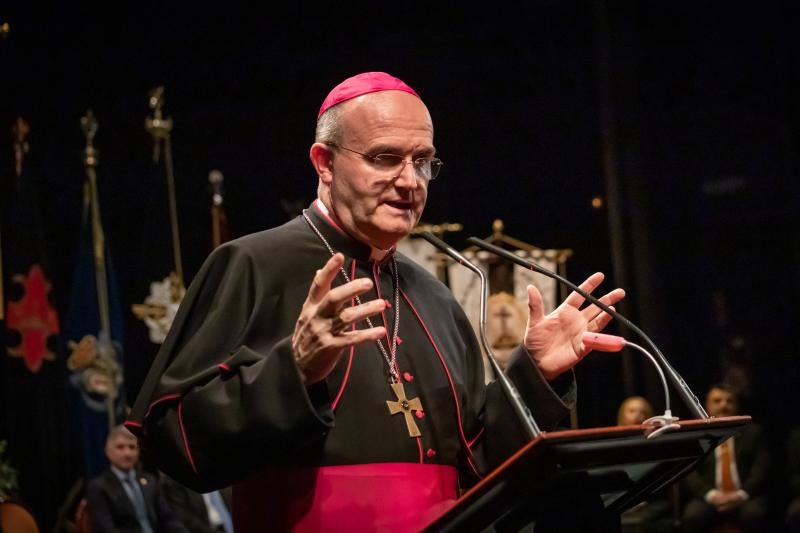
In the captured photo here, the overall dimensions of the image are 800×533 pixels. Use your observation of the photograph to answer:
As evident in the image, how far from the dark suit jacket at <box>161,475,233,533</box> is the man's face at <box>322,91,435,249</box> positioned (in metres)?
4.63

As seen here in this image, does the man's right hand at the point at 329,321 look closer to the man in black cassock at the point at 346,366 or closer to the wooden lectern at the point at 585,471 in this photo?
the man in black cassock at the point at 346,366

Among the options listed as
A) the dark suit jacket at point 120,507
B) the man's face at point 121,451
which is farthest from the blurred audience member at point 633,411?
the man's face at point 121,451

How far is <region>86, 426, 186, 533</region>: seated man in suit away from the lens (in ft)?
20.6

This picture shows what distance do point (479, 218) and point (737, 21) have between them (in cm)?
193

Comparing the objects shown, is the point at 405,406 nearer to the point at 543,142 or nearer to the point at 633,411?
the point at 633,411

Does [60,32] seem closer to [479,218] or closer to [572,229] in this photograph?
[479,218]

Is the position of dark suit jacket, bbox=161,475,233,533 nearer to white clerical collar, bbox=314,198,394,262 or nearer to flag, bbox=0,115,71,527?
flag, bbox=0,115,71,527

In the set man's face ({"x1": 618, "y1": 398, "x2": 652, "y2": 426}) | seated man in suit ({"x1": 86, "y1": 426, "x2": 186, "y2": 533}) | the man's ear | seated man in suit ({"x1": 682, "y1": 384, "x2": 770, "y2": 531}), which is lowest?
seated man in suit ({"x1": 682, "y1": 384, "x2": 770, "y2": 531})

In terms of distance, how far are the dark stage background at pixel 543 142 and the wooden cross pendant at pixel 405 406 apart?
179 inches

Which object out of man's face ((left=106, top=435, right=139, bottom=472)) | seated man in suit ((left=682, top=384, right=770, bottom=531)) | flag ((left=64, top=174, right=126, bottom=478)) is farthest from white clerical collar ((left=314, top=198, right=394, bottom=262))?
seated man in suit ((left=682, top=384, right=770, bottom=531))

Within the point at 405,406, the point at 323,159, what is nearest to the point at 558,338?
the point at 405,406

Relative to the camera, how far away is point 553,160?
706 cm

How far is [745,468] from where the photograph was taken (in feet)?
23.0

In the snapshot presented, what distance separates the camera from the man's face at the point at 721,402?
22.7 ft
